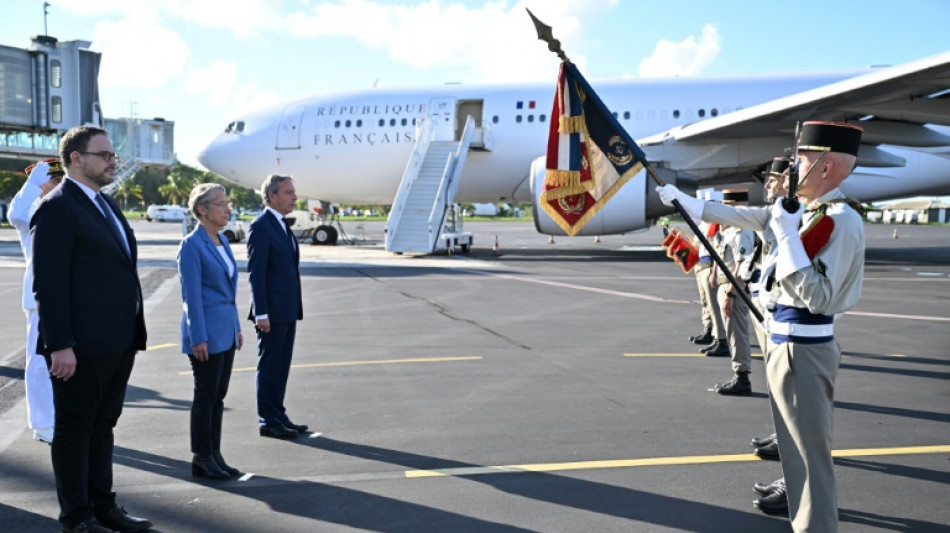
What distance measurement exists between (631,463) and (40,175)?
14.8ft

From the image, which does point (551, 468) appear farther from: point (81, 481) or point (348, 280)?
point (348, 280)

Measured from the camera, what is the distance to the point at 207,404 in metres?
4.77

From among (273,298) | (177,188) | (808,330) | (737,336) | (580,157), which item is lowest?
(737,336)

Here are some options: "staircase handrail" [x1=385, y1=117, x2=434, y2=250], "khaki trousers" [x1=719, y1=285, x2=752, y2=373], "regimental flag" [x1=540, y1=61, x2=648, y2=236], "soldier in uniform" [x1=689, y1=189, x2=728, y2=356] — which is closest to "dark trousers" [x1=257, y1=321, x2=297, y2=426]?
"regimental flag" [x1=540, y1=61, x2=648, y2=236]

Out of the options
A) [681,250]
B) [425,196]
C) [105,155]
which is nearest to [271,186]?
[105,155]

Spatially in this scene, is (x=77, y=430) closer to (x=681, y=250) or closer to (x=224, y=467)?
(x=224, y=467)

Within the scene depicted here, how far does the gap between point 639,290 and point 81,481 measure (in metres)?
11.7

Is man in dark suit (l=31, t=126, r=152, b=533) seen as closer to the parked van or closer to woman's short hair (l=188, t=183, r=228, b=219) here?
woman's short hair (l=188, t=183, r=228, b=219)

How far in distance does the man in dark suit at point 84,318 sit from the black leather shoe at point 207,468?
0.65 metres

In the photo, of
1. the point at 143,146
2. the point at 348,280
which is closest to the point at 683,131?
the point at 348,280

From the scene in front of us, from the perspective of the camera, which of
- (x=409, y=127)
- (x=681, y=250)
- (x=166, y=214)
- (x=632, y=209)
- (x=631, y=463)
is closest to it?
(x=631, y=463)

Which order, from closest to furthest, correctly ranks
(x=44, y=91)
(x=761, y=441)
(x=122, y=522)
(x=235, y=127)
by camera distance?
1. (x=122, y=522)
2. (x=761, y=441)
3. (x=235, y=127)
4. (x=44, y=91)

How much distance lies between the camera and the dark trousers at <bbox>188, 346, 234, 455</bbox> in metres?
4.72

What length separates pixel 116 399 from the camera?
412 cm
